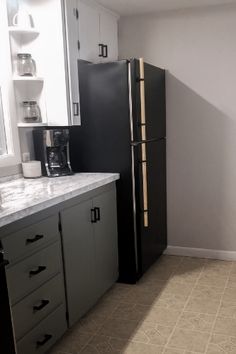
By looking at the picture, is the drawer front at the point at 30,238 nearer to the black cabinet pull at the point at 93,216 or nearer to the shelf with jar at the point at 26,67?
the black cabinet pull at the point at 93,216

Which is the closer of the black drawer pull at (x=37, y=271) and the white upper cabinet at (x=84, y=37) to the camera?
the black drawer pull at (x=37, y=271)

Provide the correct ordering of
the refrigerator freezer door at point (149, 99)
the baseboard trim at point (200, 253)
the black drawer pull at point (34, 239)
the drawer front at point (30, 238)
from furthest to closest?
the baseboard trim at point (200, 253), the refrigerator freezer door at point (149, 99), the black drawer pull at point (34, 239), the drawer front at point (30, 238)

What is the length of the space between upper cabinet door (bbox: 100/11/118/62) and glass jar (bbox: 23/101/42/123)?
86 cm

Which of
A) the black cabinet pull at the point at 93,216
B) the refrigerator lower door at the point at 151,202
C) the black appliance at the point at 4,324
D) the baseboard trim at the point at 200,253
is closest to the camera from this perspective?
the black appliance at the point at 4,324

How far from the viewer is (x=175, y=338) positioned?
2352 mm

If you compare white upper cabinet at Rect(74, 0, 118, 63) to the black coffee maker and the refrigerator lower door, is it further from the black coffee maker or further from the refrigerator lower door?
the refrigerator lower door

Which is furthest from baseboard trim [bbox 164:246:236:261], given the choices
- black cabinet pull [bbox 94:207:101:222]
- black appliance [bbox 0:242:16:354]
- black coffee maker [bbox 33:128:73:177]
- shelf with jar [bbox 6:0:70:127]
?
black appliance [bbox 0:242:16:354]

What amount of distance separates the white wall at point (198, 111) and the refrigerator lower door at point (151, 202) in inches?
6.8

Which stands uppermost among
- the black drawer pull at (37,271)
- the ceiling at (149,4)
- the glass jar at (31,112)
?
the ceiling at (149,4)

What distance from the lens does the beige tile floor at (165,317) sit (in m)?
2.29

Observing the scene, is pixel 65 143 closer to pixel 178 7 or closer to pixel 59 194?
pixel 59 194

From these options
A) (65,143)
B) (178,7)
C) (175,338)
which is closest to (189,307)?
(175,338)

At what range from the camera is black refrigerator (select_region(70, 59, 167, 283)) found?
2.83m

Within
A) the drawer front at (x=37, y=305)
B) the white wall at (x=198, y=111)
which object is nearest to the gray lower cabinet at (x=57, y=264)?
the drawer front at (x=37, y=305)
